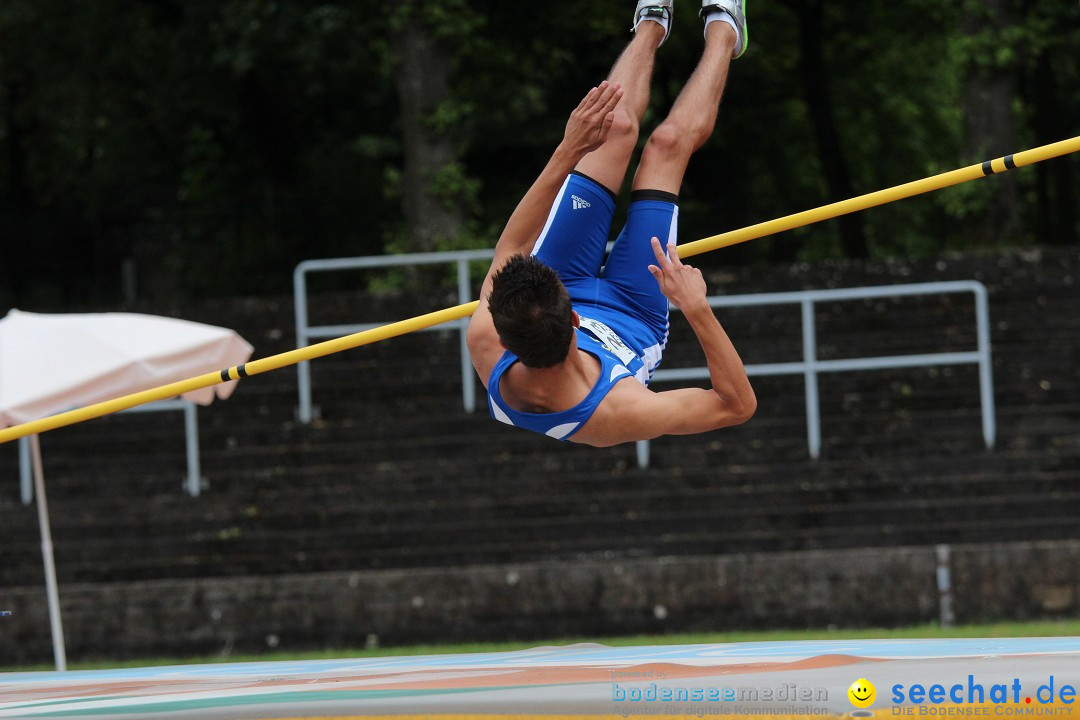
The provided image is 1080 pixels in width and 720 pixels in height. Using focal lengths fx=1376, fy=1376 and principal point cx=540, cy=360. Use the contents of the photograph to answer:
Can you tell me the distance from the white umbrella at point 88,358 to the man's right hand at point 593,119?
4.27 m

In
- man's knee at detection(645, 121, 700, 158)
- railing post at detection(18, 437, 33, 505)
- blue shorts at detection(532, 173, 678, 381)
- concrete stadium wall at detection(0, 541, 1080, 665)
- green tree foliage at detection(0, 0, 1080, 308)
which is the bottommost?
concrete stadium wall at detection(0, 541, 1080, 665)

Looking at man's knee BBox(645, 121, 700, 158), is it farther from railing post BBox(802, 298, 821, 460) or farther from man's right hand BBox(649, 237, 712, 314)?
railing post BBox(802, 298, 821, 460)

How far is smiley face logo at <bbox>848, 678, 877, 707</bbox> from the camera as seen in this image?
3.78 metres

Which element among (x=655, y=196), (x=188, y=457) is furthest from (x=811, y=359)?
(x=655, y=196)

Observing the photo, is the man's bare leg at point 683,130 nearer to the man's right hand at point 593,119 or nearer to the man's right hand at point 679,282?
the man's right hand at point 593,119

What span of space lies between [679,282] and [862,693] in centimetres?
145

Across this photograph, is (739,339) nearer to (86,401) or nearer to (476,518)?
(476,518)

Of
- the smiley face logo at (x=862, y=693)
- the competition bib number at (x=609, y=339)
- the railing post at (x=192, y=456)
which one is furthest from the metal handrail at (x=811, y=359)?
the smiley face logo at (x=862, y=693)

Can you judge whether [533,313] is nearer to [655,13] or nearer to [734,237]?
[734,237]

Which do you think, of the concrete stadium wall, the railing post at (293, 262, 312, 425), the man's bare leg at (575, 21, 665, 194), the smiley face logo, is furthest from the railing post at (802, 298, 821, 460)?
the smiley face logo

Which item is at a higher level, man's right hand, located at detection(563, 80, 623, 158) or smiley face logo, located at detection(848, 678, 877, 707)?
man's right hand, located at detection(563, 80, 623, 158)

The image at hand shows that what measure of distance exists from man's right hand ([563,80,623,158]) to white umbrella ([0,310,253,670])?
4.27 meters

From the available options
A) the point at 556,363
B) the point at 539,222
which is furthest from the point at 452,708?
the point at 539,222

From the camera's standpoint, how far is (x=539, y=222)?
16.5 ft
